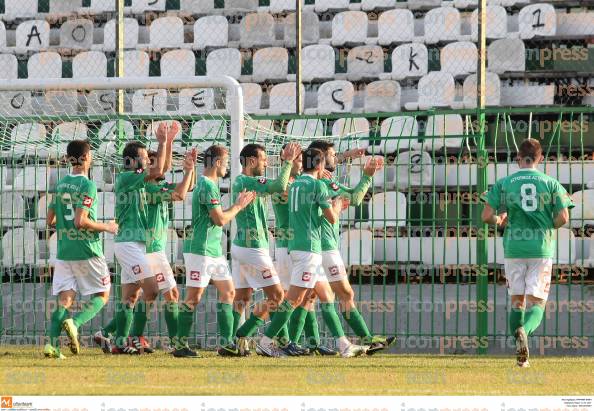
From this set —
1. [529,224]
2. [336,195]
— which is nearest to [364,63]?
[336,195]

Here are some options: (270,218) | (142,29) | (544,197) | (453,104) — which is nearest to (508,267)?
(544,197)

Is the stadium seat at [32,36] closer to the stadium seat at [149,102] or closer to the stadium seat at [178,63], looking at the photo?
the stadium seat at [178,63]

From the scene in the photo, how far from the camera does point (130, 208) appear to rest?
9242 millimetres

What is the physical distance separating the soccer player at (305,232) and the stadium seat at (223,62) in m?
7.39

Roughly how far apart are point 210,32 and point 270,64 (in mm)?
1070

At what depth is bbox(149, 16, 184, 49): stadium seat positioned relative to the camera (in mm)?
16531

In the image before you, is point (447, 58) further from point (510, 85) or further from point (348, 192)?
point (348, 192)

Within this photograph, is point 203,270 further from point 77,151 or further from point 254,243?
point 77,151

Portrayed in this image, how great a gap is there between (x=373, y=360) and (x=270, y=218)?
2.87 metres

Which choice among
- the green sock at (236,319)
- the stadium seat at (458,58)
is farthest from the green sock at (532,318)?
the stadium seat at (458,58)

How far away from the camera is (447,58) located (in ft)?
48.9

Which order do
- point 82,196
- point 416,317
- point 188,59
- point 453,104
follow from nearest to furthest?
point 82,196, point 416,317, point 453,104, point 188,59

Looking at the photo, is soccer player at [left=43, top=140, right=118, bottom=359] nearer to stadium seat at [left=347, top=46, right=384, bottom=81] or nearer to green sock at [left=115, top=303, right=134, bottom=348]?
green sock at [left=115, top=303, right=134, bottom=348]

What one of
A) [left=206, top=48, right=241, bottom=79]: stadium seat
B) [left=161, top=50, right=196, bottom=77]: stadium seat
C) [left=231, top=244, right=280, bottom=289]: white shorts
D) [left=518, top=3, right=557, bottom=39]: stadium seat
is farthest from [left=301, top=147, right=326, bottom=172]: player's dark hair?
[left=161, top=50, right=196, bottom=77]: stadium seat
